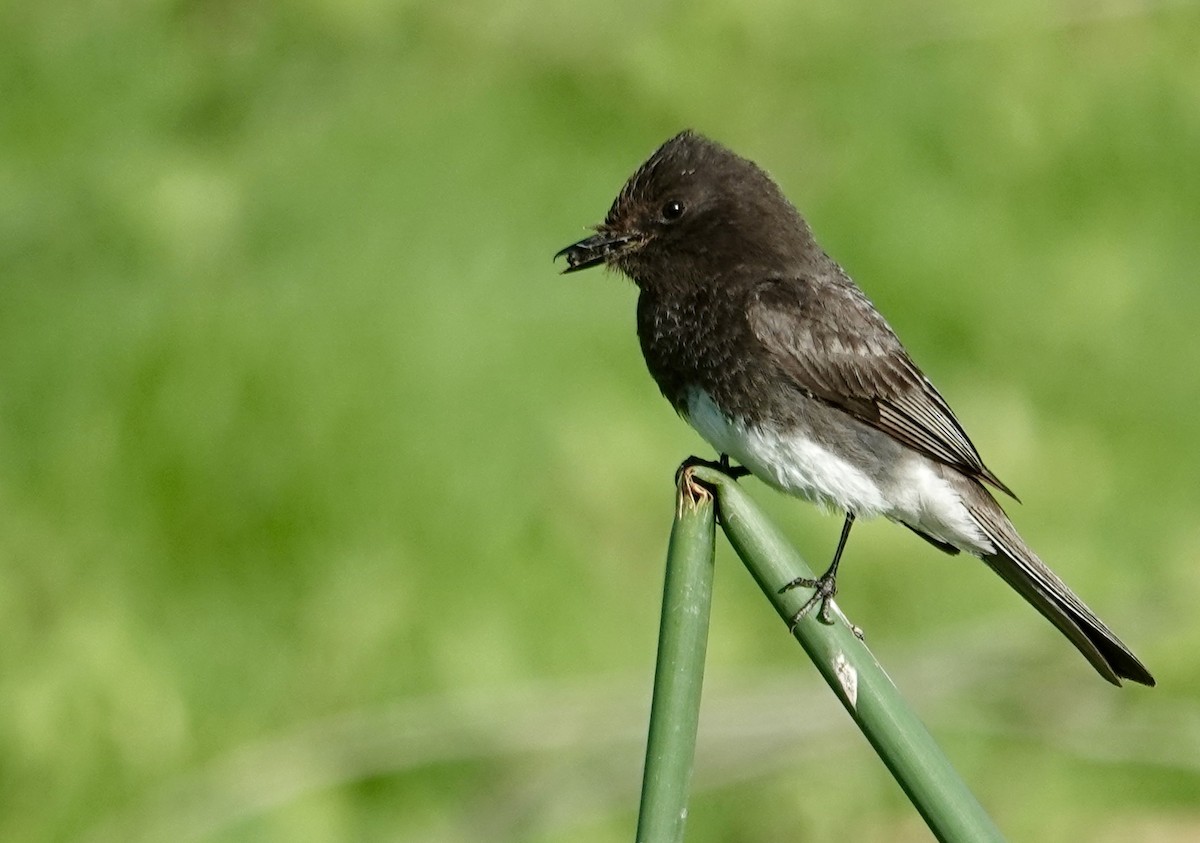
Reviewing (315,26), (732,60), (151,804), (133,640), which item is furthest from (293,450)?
(732,60)

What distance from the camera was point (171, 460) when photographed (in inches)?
161

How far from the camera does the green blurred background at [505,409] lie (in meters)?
4.04

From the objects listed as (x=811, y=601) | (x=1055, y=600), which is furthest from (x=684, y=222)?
Result: (x=811, y=601)

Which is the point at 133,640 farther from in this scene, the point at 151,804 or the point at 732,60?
the point at 732,60

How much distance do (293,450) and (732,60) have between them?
195 centimetres

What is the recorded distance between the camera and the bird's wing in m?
3.29

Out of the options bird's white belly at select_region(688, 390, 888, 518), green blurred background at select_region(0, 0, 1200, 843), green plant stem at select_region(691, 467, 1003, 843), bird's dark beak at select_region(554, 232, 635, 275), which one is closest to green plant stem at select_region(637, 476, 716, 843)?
green plant stem at select_region(691, 467, 1003, 843)

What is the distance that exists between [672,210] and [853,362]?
0.44 m

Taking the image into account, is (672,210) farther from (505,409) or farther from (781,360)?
(505,409)

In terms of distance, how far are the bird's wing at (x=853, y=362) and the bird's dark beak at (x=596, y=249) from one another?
260 millimetres

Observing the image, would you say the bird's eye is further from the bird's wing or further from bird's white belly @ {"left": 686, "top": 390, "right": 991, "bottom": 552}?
bird's white belly @ {"left": 686, "top": 390, "right": 991, "bottom": 552}

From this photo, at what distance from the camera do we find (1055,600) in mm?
3061

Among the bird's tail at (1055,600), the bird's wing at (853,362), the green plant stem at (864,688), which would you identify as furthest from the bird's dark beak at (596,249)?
the green plant stem at (864,688)

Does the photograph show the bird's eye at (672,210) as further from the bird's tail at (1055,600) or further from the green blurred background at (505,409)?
the green blurred background at (505,409)
